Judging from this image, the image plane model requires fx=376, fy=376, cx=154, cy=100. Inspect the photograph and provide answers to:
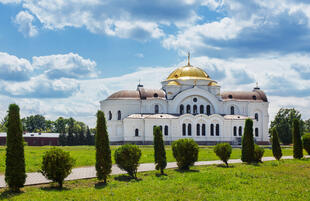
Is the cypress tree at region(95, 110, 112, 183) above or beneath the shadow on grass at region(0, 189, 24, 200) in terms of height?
above

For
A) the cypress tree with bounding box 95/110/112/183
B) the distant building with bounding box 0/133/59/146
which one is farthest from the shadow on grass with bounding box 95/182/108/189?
the distant building with bounding box 0/133/59/146

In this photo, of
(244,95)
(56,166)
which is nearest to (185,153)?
(56,166)

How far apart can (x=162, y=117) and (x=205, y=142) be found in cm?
841

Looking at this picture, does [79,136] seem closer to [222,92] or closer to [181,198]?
[222,92]

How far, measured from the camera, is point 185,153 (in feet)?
75.0

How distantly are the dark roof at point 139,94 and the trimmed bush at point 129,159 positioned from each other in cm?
4770

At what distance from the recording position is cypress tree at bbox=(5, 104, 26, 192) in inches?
600

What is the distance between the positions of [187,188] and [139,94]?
173 ft

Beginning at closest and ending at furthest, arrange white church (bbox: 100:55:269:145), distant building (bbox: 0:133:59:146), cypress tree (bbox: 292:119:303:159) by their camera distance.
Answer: cypress tree (bbox: 292:119:303:159), white church (bbox: 100:55:269:145), distant building (bbox: 0:133:59:146)

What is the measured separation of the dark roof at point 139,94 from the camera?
6812 cm

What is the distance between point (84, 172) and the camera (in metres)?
21.4

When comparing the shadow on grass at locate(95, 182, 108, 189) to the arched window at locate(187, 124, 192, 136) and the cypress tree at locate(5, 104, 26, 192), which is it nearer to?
the cypress tree at locate(5, 104, 26, 192)

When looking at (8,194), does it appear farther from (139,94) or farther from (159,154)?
(139,94)

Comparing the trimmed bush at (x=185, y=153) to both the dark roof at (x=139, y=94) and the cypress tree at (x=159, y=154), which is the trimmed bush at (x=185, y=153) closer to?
the cypress tree at (x=159, y=154)
